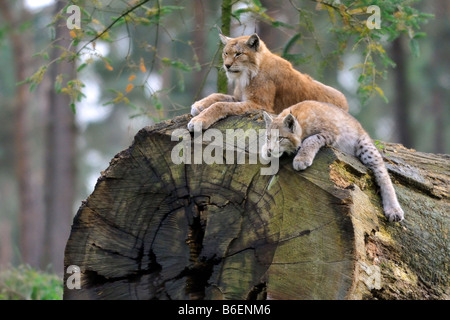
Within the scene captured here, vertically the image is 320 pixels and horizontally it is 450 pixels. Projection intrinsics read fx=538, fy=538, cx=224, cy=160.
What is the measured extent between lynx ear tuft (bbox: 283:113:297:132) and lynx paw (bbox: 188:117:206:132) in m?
0.67

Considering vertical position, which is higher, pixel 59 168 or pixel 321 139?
pixel 59 168

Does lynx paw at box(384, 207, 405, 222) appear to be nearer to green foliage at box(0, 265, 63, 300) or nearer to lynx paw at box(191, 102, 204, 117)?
lynx paw at box(191, 102, 204, 117)

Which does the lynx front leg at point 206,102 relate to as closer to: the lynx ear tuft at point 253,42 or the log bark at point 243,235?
the log bark at point 243,235

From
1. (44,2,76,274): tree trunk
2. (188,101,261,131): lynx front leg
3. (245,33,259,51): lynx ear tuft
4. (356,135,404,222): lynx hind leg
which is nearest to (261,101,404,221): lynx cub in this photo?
(356,135,404,222): lynx hind leg

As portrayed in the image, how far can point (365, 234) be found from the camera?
148 inches

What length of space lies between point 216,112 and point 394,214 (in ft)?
5.57

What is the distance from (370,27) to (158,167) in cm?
283

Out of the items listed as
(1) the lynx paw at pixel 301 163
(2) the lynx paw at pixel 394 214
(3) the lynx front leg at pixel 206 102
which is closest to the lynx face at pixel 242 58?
(3) the lynx front leg at pixel 206 102

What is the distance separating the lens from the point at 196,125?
4.27 metres

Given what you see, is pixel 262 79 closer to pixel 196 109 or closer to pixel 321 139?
pixel 196 109

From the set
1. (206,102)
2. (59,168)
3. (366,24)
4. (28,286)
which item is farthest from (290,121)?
(59,168)

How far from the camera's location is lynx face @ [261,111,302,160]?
397 cm
